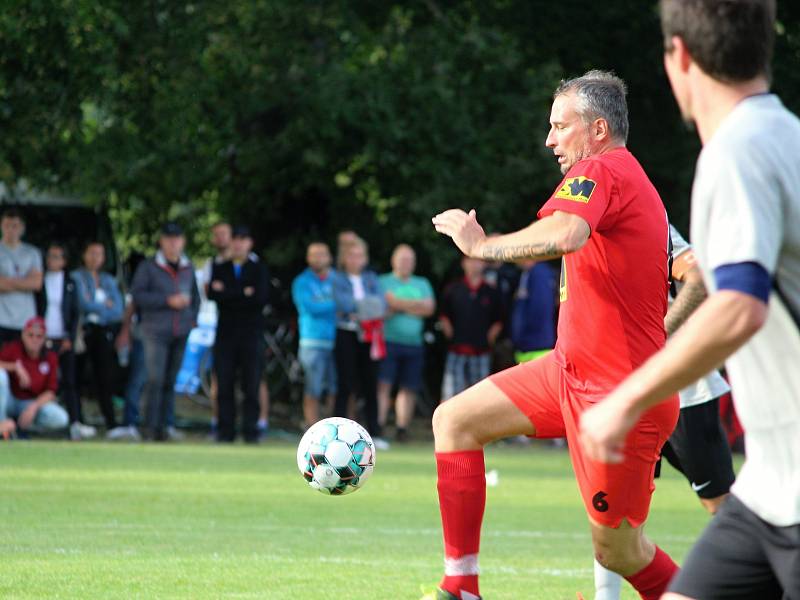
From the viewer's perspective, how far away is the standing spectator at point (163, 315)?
17.4 meters

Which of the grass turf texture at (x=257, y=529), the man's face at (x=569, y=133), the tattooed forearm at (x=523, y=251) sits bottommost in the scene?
the grass turf texture at (x=257, y=529)

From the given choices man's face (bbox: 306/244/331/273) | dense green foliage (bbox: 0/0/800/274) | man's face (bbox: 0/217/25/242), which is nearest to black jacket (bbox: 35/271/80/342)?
man's face (bbox: 0/217/25/242)

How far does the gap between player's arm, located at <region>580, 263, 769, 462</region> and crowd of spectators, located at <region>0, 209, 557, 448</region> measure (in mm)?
13689

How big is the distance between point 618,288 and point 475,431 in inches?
34.9

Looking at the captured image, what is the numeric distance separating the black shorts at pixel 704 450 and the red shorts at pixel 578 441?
1.71 metres

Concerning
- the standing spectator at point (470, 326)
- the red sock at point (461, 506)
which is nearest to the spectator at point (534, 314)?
the standing spectator at point (470, 326)

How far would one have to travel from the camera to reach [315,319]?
60.7 feet

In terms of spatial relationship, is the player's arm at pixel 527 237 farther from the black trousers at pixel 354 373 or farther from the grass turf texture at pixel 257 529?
the black trousers at pixel 354 373

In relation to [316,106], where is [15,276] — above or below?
below

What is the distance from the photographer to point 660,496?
13.8m

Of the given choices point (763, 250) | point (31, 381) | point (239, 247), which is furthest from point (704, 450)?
point (31, 381)

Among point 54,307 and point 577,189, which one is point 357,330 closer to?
point 54,307

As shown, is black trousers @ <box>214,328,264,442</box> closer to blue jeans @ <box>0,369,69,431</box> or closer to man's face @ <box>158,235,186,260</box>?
man's face @ <box>158,235,186,260</box>

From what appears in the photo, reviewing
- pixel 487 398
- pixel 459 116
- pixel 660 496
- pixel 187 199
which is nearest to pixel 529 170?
pixel 459 116
